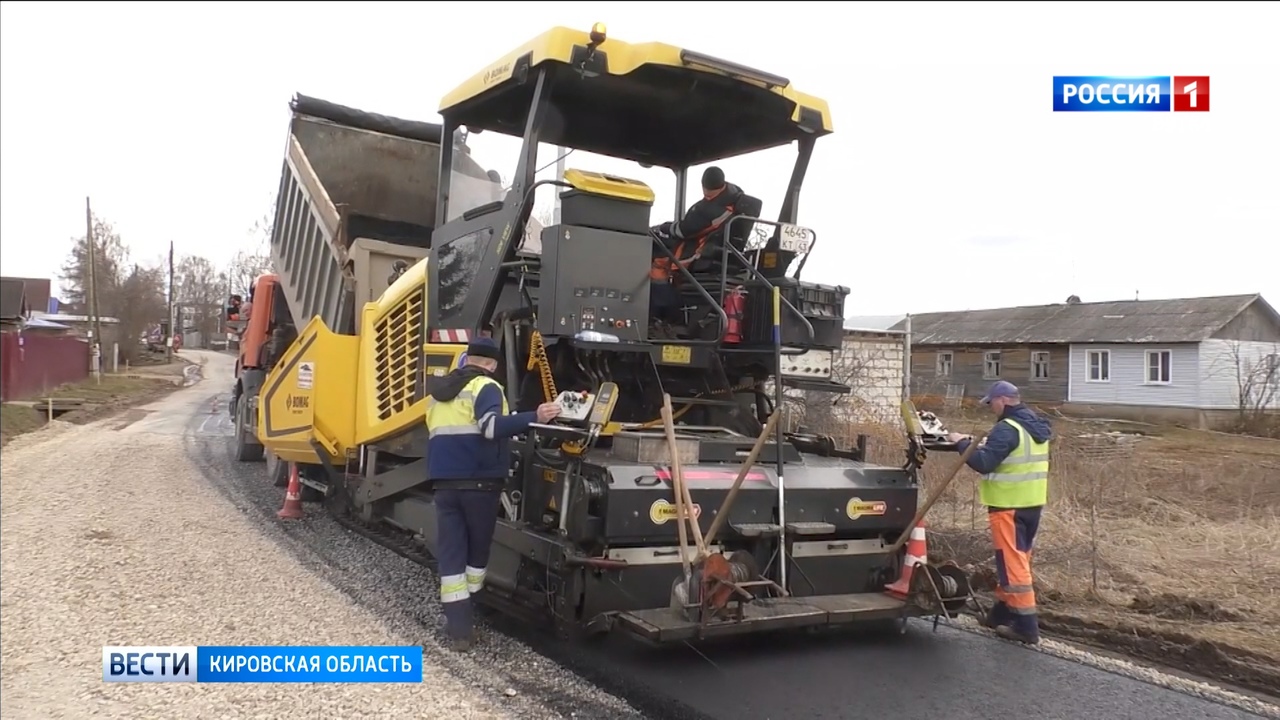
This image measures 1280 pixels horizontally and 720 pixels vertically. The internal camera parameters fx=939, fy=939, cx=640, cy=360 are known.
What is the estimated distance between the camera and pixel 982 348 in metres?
30.4

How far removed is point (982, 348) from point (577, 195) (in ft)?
93.0

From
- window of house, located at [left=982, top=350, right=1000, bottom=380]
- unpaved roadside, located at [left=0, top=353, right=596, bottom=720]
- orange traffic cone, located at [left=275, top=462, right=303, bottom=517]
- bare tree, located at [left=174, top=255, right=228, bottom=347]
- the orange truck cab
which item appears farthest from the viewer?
bare tree, located at [left=174, top=255, right=228, bottom=347]

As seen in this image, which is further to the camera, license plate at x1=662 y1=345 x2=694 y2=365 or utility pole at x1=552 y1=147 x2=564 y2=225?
license plate at x1=662 y1=345 x2=694 y2=365

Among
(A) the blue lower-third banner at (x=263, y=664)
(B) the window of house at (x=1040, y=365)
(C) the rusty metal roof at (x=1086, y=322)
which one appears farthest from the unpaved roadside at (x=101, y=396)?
(B) the window of house at (x=1040, y=365)

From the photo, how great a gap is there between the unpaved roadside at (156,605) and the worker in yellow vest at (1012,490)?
112 inches

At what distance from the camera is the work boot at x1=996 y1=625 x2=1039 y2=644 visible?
16.2 feet

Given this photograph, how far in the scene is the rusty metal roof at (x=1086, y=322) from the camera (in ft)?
79.3

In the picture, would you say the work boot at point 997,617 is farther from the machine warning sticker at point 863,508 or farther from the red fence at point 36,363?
the red fence at point 36,363

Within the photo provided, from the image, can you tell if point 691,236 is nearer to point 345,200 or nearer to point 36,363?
point 345,200

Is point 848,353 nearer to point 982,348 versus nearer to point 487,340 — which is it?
point 487,340

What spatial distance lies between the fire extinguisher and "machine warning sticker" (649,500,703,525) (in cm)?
123

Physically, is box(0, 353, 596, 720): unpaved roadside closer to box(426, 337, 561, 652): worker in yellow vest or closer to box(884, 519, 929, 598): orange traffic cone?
box(426, 337, 561, 652): worker in yellow vest

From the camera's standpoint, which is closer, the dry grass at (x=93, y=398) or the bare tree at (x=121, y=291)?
the dry grass at (x=93, y=398)

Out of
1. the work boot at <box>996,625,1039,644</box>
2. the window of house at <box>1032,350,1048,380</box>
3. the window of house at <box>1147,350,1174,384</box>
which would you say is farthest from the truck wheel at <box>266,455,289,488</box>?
the window of house at <box>1032,350,1048,380</box>
